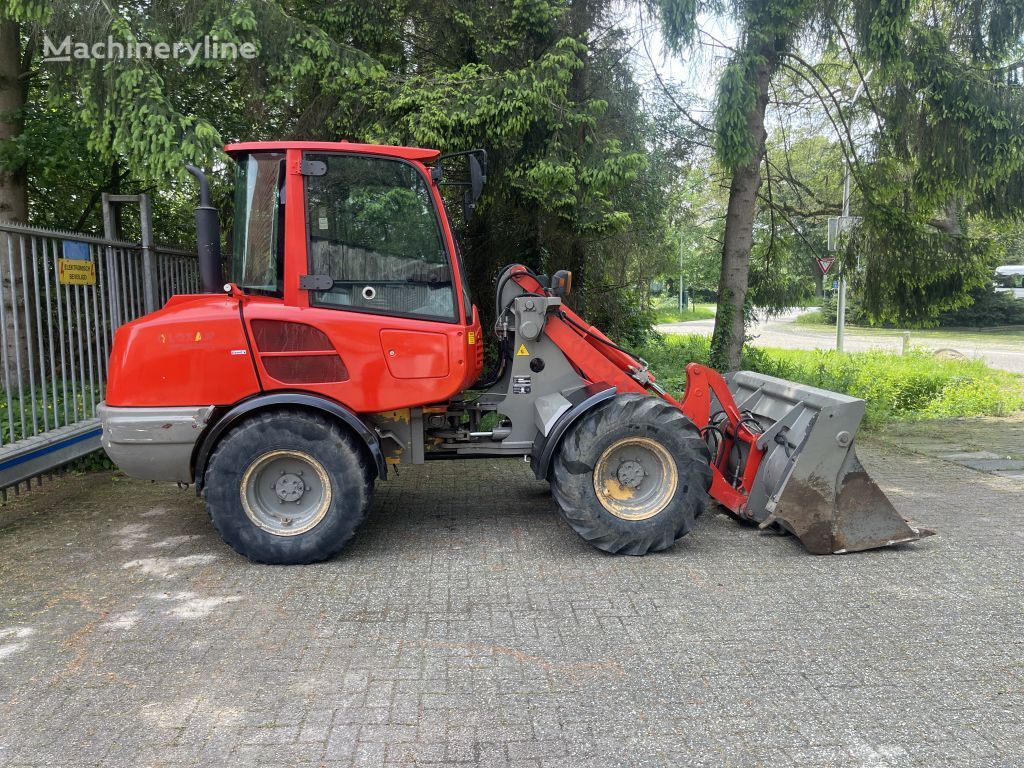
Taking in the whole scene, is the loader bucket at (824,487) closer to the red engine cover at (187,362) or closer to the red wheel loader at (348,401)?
the red wheel loader at (348,401)

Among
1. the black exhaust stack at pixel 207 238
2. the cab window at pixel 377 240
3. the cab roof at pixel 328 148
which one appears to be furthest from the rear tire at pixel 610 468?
the black exhaust stack at pixel 207 238

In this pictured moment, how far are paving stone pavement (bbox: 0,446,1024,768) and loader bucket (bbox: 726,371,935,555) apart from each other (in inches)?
6.5

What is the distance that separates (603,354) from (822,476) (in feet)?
5.53

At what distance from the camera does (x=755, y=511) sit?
5.22 m

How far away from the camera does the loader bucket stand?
4836 millimetres

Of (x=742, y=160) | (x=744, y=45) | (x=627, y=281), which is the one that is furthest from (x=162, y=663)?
(x=627, y=281)

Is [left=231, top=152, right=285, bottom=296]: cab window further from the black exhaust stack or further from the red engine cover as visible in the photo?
the red engine cover

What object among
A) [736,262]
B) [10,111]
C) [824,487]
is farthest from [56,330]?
[736,262]

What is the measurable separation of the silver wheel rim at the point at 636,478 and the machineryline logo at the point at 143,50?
5.04m

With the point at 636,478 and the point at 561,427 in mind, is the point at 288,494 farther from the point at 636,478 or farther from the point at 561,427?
the point at 636,478

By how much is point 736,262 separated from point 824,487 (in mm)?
6582

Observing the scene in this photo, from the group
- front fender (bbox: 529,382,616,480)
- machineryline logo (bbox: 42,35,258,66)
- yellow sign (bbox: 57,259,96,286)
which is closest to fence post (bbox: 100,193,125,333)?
yellow sign (bbox: 57,259,96,286)

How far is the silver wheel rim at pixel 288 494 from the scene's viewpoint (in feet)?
16.1

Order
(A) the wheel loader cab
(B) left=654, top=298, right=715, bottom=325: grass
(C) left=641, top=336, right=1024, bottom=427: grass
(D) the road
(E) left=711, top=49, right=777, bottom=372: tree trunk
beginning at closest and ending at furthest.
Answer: (A) the wheel loader cab → (E) left=711, top=49, right=777, bottom=372: tree trunk → (C) left=641, top=336, right=1024, bottom=427: grass → (D) the road → (B) left=654, top=298, right=715, bottom=325: grass
